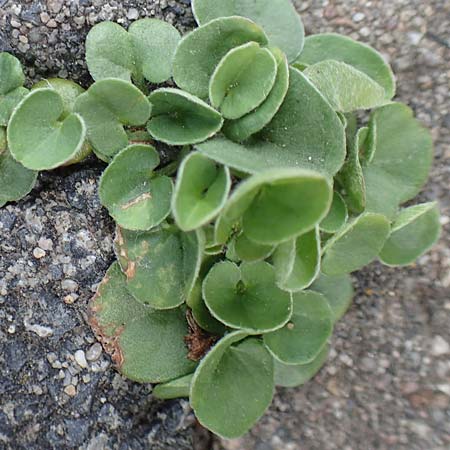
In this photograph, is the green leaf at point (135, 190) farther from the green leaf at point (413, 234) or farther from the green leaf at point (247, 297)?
the green leaf at point (413, 234)

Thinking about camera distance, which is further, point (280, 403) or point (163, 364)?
point (280, 403)

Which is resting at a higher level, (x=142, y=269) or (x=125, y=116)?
(x=125, y=116)

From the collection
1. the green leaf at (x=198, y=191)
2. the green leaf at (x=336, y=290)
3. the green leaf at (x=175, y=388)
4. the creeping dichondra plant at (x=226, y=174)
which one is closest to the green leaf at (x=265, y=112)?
the creeping dichondra plant at (x=226, y=174)

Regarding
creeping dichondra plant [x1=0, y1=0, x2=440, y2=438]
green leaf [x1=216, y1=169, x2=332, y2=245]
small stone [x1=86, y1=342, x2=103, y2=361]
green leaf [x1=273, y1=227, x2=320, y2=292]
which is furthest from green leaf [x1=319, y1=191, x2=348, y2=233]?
small stone [x1=86, y1=342, x2=103, y2=361]

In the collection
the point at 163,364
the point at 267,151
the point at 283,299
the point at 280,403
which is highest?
the point at 267,151

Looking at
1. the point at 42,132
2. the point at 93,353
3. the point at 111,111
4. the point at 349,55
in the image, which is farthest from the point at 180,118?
the point at 93,353

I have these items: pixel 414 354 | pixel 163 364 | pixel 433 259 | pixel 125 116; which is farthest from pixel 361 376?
pixel 125 116

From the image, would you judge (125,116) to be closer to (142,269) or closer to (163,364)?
(142,269)
